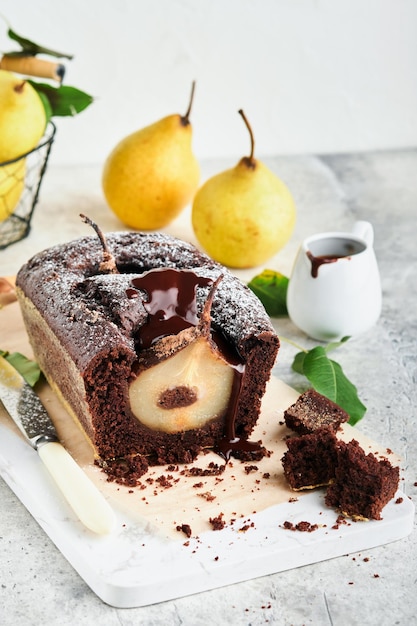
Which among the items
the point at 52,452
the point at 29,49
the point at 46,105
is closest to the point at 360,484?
the point at 52,452

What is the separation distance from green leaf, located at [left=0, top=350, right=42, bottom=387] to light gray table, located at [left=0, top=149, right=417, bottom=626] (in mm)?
431

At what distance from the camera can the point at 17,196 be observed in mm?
3324

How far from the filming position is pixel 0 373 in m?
2.50

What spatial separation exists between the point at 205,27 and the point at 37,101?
1305 mm

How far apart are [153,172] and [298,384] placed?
3.59ft

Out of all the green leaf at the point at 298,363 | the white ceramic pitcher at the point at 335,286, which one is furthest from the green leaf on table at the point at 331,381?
the white ceramic pitcher at the point at 335,286

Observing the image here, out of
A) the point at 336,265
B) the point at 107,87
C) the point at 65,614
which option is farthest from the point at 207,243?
the point at 65,614

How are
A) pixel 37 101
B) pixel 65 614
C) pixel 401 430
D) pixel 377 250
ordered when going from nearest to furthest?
pixel 65 614
pixel 401 430
pixel 37 101
pixel 377 250

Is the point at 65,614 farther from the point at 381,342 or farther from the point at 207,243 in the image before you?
the point at 207,243

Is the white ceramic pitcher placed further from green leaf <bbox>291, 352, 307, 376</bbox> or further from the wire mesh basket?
the wire mesh basket

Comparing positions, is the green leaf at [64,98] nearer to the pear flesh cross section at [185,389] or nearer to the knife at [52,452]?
the knife at [52,452]

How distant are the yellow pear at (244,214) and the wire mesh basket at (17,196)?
0.64m

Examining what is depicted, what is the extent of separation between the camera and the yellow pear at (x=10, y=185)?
314 centimetres

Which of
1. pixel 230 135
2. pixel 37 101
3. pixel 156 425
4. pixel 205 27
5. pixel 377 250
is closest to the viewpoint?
pixel 156 425
